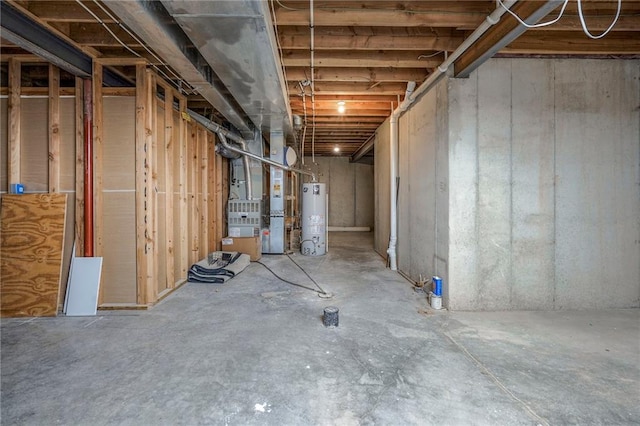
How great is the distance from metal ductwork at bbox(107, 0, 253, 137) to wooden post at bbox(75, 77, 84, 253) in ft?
3.44

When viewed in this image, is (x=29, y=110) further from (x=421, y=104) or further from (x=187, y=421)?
(x=421, y=104)

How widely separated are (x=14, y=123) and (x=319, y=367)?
11.8ft

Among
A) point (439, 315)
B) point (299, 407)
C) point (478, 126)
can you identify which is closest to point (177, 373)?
point (299, 407)

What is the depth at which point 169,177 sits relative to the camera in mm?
3414

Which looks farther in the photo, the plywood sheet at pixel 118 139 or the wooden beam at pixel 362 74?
the wooden beam at pixel 362 74

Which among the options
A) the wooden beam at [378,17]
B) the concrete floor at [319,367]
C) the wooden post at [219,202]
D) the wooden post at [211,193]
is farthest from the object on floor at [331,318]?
the wooden post at [219,202]

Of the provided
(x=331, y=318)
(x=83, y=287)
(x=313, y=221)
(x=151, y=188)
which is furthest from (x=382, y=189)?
(x=83, y=287)

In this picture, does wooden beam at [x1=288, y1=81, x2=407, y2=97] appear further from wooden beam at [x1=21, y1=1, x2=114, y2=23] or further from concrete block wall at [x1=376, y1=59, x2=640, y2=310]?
wooden beam at [x1=21, y1=1, x2=114, y2=23]

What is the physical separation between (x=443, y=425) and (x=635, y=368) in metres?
1.56

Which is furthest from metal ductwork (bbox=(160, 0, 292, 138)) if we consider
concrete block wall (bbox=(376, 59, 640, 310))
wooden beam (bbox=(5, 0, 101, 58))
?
concrete block wall (bbox=(376, 59, 640, 310))

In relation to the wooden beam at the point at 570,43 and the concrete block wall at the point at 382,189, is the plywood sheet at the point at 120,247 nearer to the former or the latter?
the concrete block wall at the point at 382,189

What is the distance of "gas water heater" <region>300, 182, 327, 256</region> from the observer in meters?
5.95

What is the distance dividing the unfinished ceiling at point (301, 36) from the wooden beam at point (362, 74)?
12 mm

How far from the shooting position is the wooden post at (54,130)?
2.80m
